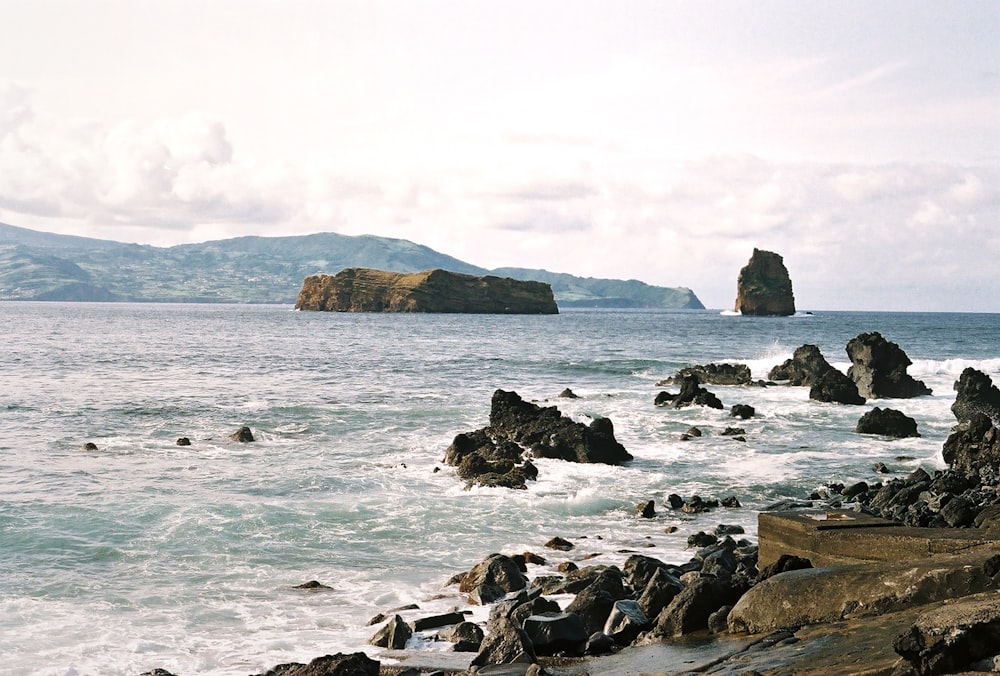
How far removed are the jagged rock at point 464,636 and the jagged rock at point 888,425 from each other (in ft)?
77.3

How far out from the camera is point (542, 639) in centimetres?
927

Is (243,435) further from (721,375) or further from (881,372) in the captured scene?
(881,372)

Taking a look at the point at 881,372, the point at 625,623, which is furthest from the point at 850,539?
the point at 881,372

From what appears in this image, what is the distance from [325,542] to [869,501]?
11.9m

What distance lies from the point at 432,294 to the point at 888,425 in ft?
527

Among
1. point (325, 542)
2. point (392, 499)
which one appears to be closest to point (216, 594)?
point (325, 542)

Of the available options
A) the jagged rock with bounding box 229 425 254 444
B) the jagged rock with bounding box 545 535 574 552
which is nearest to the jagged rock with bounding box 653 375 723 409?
the jagged rock with bounding box 229 425 254 444

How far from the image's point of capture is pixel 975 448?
22.8 meters

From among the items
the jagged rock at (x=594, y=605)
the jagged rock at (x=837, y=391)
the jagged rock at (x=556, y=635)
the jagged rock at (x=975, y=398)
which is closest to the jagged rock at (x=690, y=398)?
the jagged rock at (x=837, y=391)

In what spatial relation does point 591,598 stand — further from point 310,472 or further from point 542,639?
point 310,472

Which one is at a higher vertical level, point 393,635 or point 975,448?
point 975,448

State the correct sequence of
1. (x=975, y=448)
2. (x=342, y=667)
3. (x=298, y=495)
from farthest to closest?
(x=975, y=448)
(x=298, y=495)
(x=342, y=667)

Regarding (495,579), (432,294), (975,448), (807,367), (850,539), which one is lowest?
(495,579)

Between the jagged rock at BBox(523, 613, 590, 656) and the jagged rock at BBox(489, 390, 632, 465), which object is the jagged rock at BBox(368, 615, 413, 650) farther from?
the jagged rock at BBox(489, 390, 632, 465)
